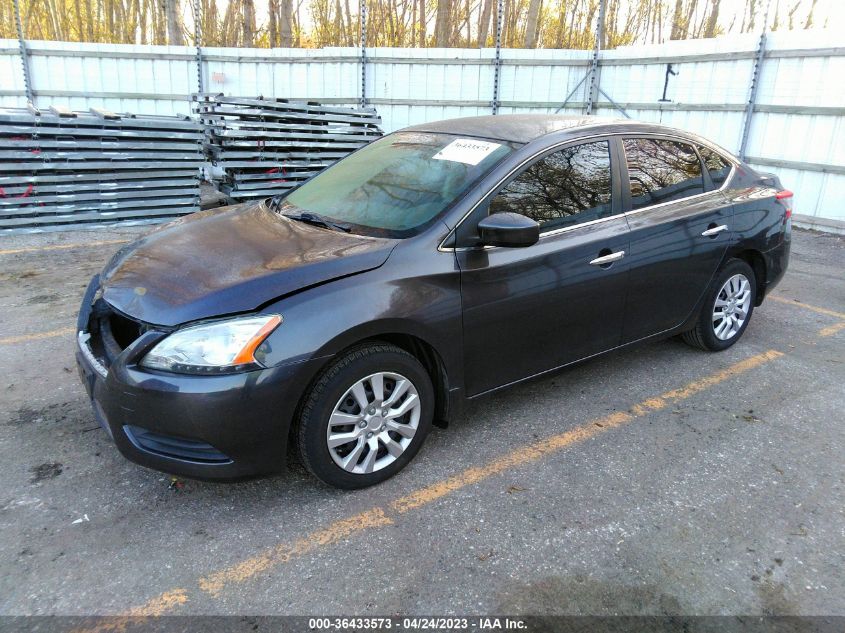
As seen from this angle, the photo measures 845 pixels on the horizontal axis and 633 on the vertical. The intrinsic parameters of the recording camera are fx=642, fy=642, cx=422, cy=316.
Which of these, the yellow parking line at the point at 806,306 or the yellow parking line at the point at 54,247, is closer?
the yellow parking line at the point at 806,306

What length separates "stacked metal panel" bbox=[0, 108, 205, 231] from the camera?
7523mm

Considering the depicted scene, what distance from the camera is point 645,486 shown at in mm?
3057

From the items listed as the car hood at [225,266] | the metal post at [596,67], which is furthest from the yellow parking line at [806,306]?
the metal post at [596,67]

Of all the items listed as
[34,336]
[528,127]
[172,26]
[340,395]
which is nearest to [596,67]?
[528,127]

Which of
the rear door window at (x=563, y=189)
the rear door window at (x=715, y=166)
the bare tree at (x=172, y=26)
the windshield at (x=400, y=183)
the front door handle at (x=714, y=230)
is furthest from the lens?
the bare tree at (x=172, y=26)

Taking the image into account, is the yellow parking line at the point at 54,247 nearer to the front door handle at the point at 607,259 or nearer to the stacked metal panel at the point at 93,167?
the stacked metal panel at the point at 93,167

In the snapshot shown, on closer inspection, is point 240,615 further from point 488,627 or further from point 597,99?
point 597,99

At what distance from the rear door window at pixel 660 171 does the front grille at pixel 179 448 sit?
267cm

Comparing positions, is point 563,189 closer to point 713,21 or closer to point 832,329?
point 832,329

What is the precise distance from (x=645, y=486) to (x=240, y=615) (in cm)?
190

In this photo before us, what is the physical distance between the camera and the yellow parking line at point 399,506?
237 centimetres

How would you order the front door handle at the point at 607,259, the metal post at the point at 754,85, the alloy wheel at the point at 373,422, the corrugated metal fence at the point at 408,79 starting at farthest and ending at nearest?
the corrugated metal fence at the point at 408,79, the metal post at the point at 754,85, the front door handle at the point at 607,259, the alloy wheel at the point at 373,422

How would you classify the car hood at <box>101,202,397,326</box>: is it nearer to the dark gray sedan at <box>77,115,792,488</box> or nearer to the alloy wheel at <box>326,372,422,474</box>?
the dark gray sedan at <box>77,115,792,488</box>

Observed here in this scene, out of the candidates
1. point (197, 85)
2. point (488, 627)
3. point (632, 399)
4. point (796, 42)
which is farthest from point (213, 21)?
point (488, 627)
